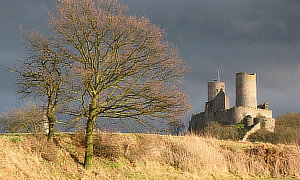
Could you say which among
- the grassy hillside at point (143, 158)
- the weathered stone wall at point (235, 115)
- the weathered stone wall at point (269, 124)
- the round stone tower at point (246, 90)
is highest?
the round stone tower at point (246, 90)

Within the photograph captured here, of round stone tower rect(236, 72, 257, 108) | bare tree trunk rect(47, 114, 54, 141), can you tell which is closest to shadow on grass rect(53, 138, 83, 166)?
bare tree trunk rect(47, 114, 54, 141)

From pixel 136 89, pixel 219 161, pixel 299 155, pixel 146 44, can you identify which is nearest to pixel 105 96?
pixel 136 89

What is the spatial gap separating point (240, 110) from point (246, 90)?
948cm

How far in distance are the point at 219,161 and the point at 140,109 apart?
7.07m

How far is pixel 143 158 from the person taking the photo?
2006cm

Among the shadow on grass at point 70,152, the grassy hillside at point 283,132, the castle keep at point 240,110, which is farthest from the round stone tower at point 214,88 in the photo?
the shadow on grass at point 70,152

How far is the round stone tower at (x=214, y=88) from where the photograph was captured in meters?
85.8

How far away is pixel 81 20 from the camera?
58.0 feet

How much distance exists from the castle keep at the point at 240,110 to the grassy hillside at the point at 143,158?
42.9 metres

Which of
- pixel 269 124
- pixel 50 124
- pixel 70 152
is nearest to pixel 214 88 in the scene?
pixel 269 124

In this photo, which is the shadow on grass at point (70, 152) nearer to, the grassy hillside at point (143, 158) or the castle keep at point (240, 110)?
the grassy hillside at point (143, 158)

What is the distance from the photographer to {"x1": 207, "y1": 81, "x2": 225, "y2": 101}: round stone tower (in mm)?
85781

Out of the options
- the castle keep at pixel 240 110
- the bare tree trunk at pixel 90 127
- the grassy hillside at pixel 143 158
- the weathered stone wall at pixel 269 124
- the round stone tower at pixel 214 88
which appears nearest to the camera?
the grassy hillside at pixel 143 158

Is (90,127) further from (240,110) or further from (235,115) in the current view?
(240,110)
